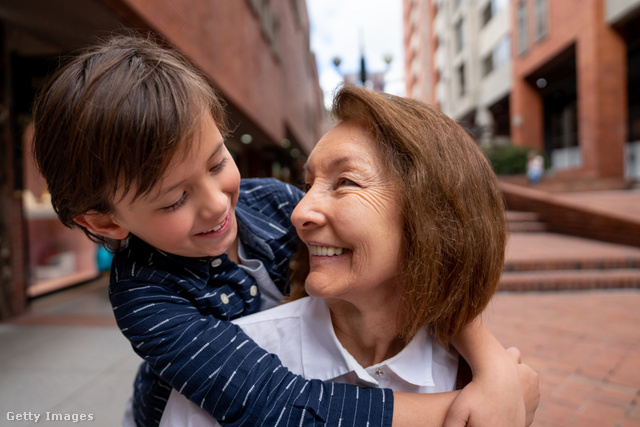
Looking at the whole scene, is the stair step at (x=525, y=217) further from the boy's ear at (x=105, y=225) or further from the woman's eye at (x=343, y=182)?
the boy's ear at (x=105, y=225)

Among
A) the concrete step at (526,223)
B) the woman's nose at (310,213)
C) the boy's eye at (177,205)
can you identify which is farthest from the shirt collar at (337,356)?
the concrete step at (526,223)

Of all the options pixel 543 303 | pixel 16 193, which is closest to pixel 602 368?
pixel 543 303

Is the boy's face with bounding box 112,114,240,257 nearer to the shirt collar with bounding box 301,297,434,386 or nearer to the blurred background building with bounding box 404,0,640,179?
the shirt collar with bounding box 301,297,434,386

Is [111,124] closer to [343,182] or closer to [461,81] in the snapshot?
[343,182]

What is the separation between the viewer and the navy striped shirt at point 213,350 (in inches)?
40.4

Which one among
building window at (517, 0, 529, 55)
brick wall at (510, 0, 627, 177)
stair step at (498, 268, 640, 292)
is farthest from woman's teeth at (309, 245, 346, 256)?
building window at (517, 0, 529, 55)

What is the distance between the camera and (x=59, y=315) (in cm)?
590

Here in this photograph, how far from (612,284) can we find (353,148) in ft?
19.7

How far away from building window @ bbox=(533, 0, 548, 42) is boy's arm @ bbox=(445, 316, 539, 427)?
20.6 m

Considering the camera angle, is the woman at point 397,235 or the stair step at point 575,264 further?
the stair step at point 575,264

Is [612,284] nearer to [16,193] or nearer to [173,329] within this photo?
[173,329]

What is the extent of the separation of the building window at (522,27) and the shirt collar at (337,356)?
22140mm

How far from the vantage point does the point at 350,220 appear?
1018 mm

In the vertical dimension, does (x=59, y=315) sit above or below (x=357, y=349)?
below
